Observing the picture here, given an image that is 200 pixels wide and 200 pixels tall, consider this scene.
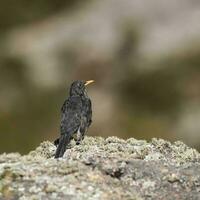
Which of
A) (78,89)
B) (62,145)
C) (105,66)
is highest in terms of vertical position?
(105,66)

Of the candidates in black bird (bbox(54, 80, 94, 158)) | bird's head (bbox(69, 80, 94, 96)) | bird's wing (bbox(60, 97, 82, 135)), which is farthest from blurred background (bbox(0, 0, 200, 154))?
bird's wing (bbox(60, 97, 82, 135))

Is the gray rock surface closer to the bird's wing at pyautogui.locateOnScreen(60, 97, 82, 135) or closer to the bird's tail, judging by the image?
the bird's tail

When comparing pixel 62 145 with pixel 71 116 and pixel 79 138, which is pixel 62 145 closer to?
pixel 79 138

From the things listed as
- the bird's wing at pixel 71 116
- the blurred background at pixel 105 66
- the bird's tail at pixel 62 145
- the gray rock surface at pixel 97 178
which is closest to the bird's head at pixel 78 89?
the bird's wing at pixel 71 116

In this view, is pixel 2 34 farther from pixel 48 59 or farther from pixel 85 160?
pixel 85 160

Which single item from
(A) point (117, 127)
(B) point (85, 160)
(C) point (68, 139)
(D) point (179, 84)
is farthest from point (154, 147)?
(D) point (179, 84)

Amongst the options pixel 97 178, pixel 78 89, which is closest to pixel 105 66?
pixel 78 89

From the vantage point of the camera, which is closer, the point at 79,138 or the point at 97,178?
the point at 97,178
